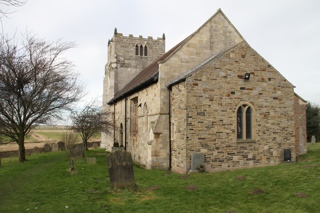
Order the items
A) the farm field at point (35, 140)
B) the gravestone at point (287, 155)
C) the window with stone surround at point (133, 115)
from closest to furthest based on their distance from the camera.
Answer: the gravestone at point (287, 155) → the window with stone surround at point (133, 115) → the farm field at point (35, 140)

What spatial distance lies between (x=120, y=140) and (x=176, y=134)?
12.8 m

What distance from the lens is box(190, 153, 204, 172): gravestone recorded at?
12.6 metres

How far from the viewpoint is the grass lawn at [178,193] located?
7.66m

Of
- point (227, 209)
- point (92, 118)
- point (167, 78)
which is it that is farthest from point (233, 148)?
point (92, 118)

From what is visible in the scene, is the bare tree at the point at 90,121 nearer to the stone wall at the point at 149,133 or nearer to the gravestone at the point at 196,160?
the stone wall at the point at 149,133

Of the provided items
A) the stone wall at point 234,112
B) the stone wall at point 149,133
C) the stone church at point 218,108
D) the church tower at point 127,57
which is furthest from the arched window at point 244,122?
the church tower at point 127,57

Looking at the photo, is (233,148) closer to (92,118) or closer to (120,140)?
(120,140)

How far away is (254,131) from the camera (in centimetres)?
1406

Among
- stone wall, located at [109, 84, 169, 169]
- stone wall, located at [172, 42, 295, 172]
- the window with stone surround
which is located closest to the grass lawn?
stone wall, located at [172, 42, 295, 172]

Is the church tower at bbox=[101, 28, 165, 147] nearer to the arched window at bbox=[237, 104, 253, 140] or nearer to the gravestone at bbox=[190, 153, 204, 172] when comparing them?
the arched window at bbox=[237, 104, 253, 140]

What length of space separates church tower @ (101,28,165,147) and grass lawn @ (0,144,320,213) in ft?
62.5

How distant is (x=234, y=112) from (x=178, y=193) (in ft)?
19.8

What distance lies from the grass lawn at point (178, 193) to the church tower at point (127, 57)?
19.1m

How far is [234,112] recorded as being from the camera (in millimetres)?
13758
